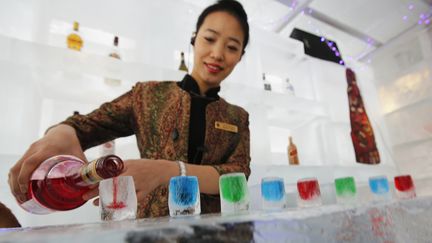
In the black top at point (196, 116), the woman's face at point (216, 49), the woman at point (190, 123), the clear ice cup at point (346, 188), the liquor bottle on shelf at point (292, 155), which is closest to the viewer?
the woman at point (190, 123)

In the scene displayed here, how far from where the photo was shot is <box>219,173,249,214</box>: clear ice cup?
55cm

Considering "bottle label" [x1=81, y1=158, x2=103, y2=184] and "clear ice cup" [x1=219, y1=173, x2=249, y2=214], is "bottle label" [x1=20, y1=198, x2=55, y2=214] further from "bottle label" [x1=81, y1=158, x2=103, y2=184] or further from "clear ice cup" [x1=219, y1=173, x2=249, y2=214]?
"clear ice cup" [x1=219, y1=173, x2=249, y2=214]

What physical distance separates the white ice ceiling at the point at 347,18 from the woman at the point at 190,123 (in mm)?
1229

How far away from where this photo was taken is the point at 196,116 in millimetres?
868

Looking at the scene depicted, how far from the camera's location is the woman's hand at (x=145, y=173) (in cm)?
51

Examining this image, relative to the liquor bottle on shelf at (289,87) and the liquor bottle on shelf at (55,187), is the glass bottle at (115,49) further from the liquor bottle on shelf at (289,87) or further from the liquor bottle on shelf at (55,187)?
the liquor bottle on shelf at (289,87)

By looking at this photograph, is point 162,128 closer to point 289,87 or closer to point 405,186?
point 405,186

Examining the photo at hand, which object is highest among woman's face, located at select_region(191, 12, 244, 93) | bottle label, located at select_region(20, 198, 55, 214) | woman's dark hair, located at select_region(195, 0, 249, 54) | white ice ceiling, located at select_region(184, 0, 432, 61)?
white ice ceiling, located at select_region(184, 0, 432, 61)

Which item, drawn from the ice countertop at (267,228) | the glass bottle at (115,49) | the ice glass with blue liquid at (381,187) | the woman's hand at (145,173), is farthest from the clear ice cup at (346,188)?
the glass bottle at (115,49)

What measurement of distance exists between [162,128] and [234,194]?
1.15ft

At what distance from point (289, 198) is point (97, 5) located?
1789mm

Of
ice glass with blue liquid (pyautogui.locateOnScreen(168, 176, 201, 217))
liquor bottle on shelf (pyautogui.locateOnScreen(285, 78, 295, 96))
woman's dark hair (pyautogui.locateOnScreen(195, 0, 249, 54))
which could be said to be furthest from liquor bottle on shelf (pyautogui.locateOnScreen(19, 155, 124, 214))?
liquor bottle on shelf (pyautogui.locateOnScreen(285, 78, 295, 96))

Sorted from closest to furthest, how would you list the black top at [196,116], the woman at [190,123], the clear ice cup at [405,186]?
the woman at [190,123]
the black top at [196,116]
the clear ice cup at [405,186]

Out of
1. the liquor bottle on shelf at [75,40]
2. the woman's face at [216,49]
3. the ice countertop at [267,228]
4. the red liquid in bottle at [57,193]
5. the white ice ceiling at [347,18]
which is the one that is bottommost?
the ice countertop at [267,228]
